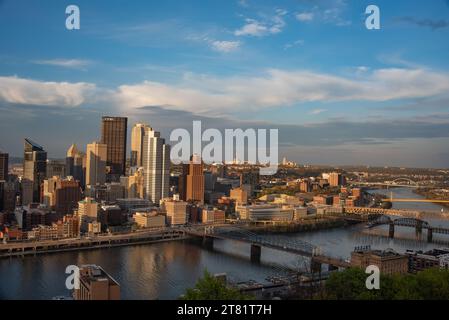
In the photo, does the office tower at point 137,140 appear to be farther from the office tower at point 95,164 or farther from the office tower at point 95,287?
the office tower at point 95,287

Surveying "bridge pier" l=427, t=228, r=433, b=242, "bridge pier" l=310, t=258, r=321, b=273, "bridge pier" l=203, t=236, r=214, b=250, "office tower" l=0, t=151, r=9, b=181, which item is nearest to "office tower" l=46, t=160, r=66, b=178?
"office tower" l=0, t=151, r=9, b=181

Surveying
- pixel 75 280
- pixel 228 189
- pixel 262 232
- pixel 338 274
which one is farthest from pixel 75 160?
pixel 338 274

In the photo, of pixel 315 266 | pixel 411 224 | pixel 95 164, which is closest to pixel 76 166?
pixel 95 164

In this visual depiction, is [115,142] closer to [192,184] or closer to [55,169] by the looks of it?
[55,169]

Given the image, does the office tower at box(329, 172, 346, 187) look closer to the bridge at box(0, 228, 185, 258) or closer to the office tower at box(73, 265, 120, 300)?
the bridge at box(0, 228, 185, 258)

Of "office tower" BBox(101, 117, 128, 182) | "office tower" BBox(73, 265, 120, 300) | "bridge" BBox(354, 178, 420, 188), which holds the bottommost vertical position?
"office tower" BBox(73, 265, 120, 300)

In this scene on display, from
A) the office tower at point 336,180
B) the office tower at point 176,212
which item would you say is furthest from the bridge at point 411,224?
the office tower at point 336,180
